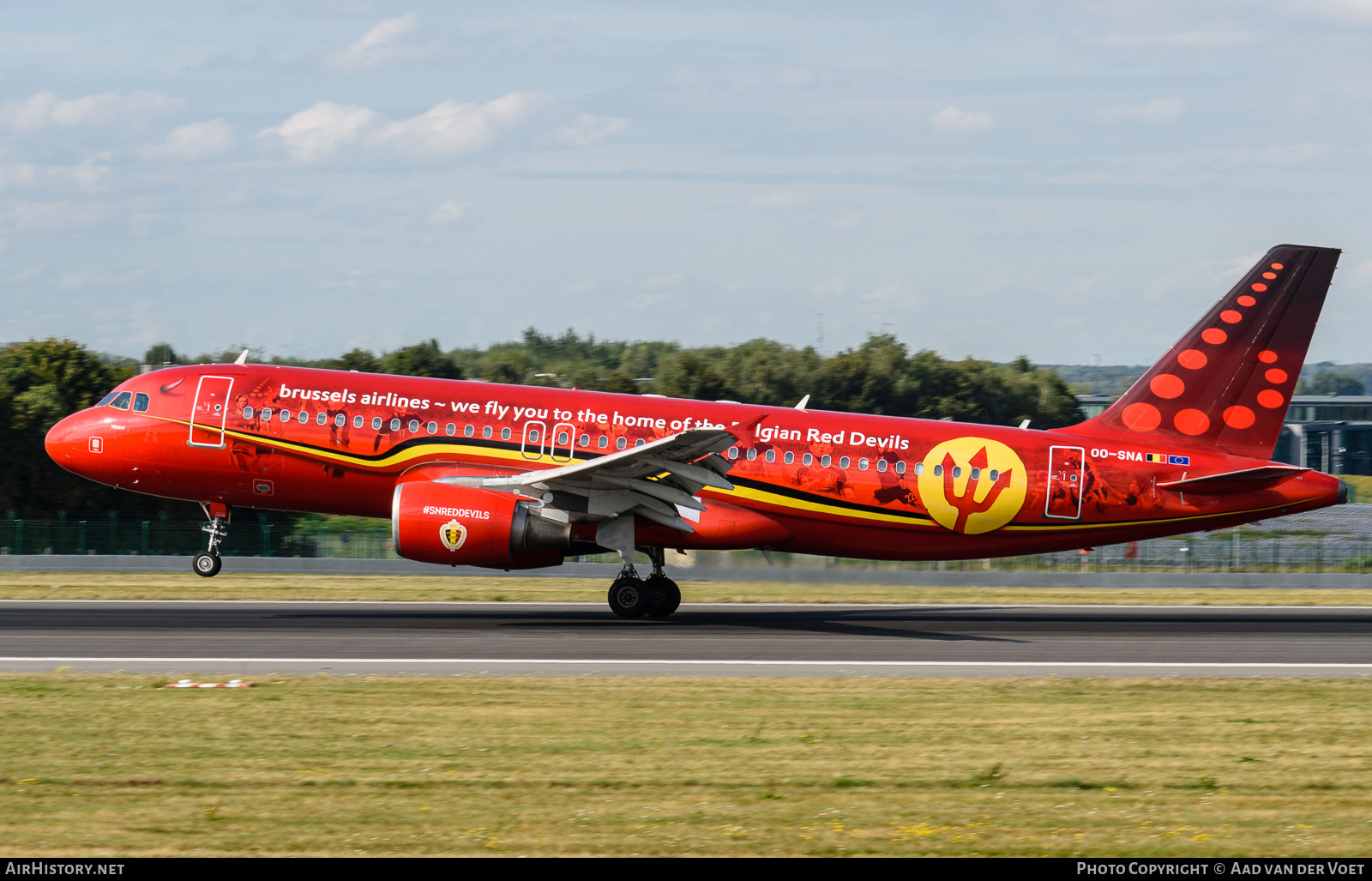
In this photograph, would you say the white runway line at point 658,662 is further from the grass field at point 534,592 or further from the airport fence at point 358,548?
the airport fence at point 358,548

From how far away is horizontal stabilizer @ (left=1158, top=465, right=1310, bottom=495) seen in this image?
2467 cm

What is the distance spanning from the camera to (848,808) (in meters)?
10.3

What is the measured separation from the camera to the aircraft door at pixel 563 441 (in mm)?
24641

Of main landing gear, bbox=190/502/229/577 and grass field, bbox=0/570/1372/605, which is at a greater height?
main landing gear, bbox=190/502/229/577

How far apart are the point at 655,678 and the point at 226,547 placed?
2761cm

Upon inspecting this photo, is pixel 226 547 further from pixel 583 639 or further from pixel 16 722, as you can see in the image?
pixel 16 722

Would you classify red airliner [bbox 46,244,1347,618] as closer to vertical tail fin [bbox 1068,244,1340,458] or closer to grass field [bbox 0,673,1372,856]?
vertical tail fin [bbox 1068,244,1340,458]

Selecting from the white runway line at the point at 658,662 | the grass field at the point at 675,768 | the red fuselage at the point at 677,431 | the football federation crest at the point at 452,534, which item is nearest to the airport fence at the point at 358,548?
the red fuselage at the point at 677,431

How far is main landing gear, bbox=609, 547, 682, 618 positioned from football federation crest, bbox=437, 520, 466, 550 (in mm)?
3407

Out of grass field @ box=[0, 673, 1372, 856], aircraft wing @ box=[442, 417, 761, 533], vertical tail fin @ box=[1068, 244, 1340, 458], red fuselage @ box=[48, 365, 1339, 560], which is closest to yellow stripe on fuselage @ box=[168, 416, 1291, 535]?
red fuselage @ box=[48, 365, 1339, 560]

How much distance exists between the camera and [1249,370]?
25922 mm

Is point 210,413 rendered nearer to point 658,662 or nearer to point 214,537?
point 214,537

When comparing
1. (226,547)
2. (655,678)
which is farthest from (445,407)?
(226,547)

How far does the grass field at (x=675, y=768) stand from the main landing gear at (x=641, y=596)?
7871 mm
